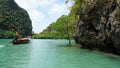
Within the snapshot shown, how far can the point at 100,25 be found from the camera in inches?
1363

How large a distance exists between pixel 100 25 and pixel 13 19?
14211cm

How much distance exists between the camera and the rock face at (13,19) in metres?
163

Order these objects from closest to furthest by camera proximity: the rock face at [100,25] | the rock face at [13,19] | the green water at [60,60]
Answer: the green water at [60,60] → the rock face at [100,25] → the rock face at [13,19]

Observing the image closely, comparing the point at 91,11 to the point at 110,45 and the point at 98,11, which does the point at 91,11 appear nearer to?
the point at 98,11

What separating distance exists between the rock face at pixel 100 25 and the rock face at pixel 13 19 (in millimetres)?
122068

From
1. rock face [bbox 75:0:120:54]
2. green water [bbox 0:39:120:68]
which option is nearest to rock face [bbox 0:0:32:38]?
rock face [bbox 75:0:120:54]

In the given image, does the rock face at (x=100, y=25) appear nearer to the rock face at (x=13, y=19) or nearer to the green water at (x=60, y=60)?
the green water at (x=60, y=60)

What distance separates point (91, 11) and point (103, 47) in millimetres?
5482

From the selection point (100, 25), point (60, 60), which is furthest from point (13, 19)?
point (60, 60)

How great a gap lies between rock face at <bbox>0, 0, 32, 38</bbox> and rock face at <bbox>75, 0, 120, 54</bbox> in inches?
→ 4806

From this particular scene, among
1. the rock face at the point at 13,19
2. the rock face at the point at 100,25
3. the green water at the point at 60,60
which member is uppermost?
the rock face at the point at 13,19

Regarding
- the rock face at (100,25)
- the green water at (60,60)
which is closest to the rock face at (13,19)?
the rock face at (100,25)

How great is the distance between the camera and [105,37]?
33.0 meters

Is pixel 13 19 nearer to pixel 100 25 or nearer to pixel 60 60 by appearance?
pixel 100 25
